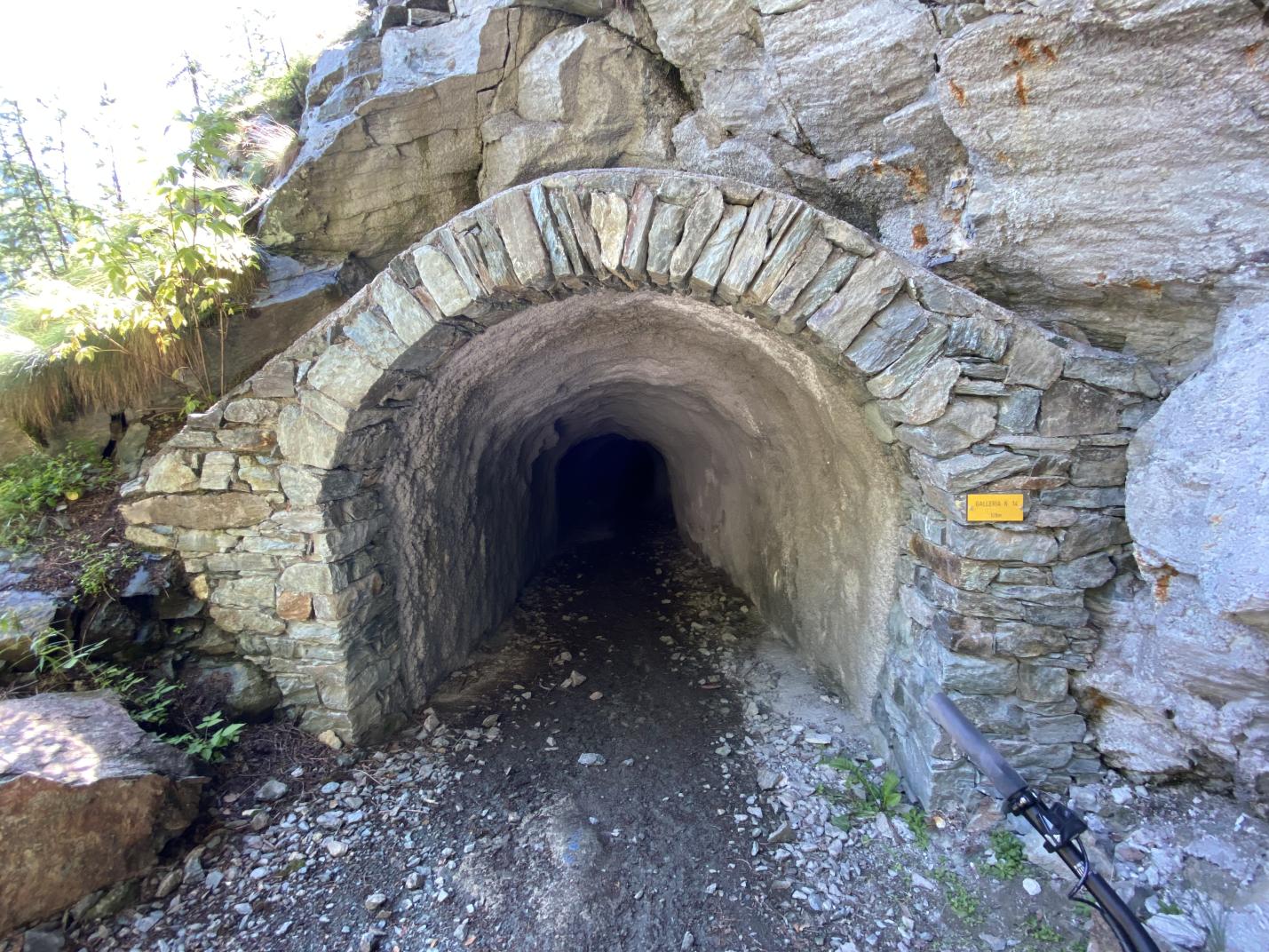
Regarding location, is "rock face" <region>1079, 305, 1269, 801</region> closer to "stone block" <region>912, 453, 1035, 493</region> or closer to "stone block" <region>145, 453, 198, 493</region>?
"stone block" <region>912, 453, 1035, 493</region>

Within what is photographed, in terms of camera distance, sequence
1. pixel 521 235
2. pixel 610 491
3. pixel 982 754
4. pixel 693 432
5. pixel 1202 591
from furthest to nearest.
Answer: pixel 610 491
pixel 693 432
pixel 521 235
pixel 1202 591
pixel 982 754

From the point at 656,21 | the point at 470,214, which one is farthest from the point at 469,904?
the point at 656,21

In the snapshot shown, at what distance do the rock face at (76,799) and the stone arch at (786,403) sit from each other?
801 mm

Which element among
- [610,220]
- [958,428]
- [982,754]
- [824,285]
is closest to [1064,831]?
[982,754]

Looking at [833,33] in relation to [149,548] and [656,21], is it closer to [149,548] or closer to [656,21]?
[656,21]

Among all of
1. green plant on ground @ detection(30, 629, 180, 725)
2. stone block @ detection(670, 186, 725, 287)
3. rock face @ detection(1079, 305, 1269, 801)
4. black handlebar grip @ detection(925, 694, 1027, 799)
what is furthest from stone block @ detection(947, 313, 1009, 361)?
green plant on ground @ detection(30, 629, 180, 725)

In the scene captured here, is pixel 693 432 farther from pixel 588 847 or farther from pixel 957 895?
pixel 957 895

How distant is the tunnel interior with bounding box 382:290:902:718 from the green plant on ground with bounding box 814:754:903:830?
1.79 feet

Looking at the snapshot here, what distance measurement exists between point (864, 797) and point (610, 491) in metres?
10.2

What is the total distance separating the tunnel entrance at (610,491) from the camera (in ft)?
35.9

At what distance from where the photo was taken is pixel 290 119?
6.50 m

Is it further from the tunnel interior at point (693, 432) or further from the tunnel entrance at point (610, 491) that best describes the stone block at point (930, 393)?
the tunnel entrance at point (610, 491)

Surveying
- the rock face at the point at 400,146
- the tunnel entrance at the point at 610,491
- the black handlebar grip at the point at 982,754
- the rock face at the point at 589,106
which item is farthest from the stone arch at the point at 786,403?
the tunnel entrance at the point at 610,491

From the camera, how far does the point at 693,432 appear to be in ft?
25.1
